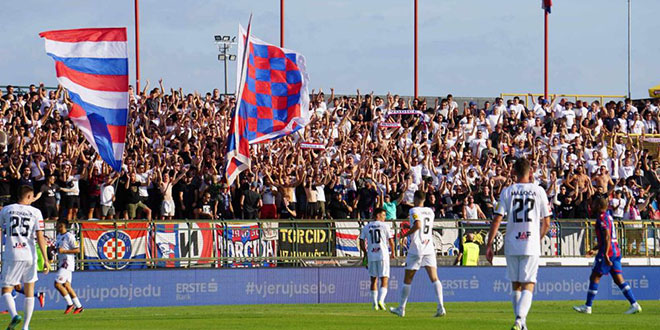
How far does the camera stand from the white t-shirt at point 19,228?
15.7 metres

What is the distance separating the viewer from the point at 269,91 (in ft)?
80.0

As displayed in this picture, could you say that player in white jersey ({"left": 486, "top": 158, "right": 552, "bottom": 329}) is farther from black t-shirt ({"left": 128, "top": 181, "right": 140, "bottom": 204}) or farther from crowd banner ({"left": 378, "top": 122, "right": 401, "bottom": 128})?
crowd banner ({"left": 378, "top": 122, "right": 401, "bottom": 128})

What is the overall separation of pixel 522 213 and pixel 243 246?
13299 mm

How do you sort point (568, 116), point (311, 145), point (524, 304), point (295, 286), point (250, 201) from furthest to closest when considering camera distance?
point (568, 116) → point (311, 145) → point (250, 201) → point (295, 286) → point (524, 304)

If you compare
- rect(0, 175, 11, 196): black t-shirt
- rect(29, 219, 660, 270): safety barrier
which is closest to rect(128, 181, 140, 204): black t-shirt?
rect(29, 219, 660, 270): safety barrier

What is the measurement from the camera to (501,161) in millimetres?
32281

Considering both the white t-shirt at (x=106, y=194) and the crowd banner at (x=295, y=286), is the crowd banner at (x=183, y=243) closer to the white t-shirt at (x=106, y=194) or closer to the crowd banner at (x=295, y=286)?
the crowd banner at (x=295, y=286)

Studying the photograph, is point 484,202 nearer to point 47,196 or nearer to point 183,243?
point 183,243

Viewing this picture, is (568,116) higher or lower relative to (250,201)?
higher

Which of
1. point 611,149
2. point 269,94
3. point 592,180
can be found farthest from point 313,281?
point 611,149

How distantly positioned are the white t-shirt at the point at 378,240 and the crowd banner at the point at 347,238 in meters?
5.51

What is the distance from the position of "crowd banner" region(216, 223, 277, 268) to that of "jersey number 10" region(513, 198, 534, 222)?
13.0m

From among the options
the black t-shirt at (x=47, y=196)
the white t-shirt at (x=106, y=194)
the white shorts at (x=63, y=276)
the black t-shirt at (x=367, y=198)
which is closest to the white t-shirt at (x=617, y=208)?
the black t-shirt at (x=367, y=198)

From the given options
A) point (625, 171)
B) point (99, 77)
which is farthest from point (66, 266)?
point (625, 171)
